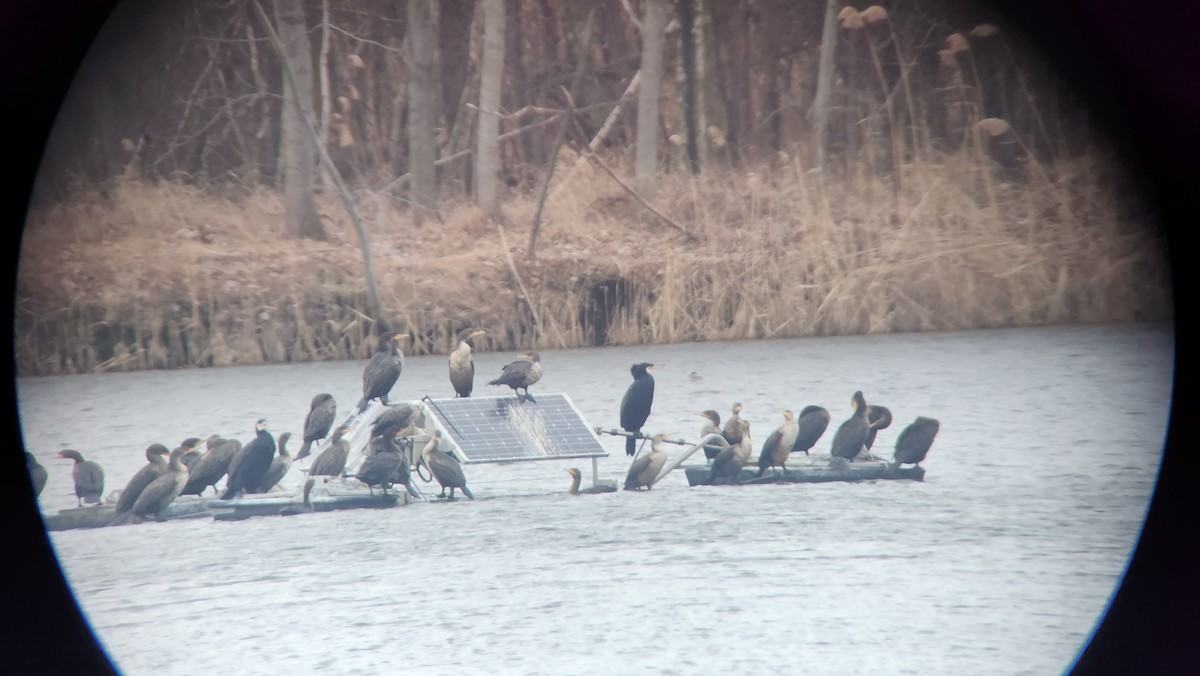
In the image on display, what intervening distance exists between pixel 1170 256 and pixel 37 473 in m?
3.86

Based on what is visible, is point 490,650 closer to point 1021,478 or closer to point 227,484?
point 227,484

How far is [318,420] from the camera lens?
14.0 feet

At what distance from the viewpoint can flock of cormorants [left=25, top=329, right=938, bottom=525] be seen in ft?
13.5

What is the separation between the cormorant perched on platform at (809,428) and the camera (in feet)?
14.3

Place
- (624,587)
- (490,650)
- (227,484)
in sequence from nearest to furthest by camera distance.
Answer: (490,650) < (624,587) < (227,484)

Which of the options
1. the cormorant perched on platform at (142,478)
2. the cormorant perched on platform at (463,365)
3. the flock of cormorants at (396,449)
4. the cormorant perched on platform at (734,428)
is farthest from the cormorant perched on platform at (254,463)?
the cormorant perched on platform at (734,428)

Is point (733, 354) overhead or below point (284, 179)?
below

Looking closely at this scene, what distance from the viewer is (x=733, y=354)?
4.52 metres

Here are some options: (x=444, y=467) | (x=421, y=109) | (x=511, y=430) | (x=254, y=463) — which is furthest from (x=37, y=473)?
(x=421, y=109)

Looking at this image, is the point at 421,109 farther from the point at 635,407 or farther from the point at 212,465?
the point at 212,465

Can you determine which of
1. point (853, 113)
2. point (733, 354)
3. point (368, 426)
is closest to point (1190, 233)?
point (853, 113)

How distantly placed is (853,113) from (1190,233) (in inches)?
52.3

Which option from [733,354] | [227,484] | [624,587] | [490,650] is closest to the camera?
[490,650]

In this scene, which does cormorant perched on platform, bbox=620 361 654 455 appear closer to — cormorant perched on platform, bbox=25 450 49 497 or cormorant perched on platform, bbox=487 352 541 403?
cormorant perched on platform, bbox=487 352 541 403
